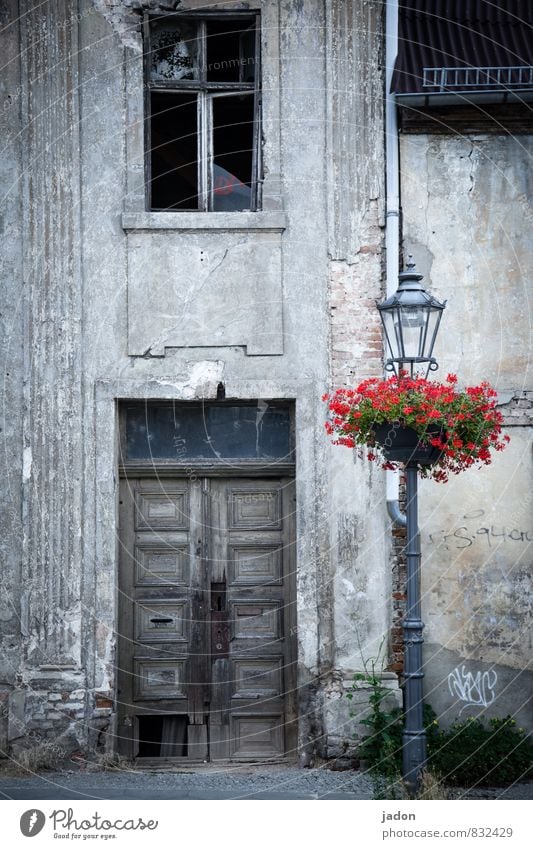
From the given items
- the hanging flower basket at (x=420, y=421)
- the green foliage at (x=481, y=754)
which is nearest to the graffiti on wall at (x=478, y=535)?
the green foliage at (x=481, y=754)

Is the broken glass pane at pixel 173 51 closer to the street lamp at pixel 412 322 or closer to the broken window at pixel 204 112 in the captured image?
the broken window at pixel 204 112

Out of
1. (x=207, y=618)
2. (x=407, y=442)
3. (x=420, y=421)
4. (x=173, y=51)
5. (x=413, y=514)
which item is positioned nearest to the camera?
(x=420, y=421)

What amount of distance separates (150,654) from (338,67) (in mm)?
5227

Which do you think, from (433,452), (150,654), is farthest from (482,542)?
(150,654)

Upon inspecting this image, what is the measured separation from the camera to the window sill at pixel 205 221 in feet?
33.6

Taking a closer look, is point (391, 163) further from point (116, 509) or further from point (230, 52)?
point (116, 509)

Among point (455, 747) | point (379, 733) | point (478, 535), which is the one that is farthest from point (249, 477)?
point (455, 747)

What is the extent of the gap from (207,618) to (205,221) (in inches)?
133

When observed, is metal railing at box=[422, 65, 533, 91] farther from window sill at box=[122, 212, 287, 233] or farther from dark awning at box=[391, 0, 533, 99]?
window sill at box=[122, 212, 287, 233]

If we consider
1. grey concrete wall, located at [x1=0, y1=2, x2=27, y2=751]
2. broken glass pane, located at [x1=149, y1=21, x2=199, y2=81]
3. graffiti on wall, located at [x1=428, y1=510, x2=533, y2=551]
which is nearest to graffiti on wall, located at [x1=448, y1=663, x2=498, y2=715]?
graffiti on wall, located at [x1=428, y1=510, x2=533, y2=551]

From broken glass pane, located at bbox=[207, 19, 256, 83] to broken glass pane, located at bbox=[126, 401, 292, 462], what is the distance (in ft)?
9.47

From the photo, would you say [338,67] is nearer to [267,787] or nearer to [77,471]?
[77,471]

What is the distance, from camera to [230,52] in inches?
419

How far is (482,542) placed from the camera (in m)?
10.2
